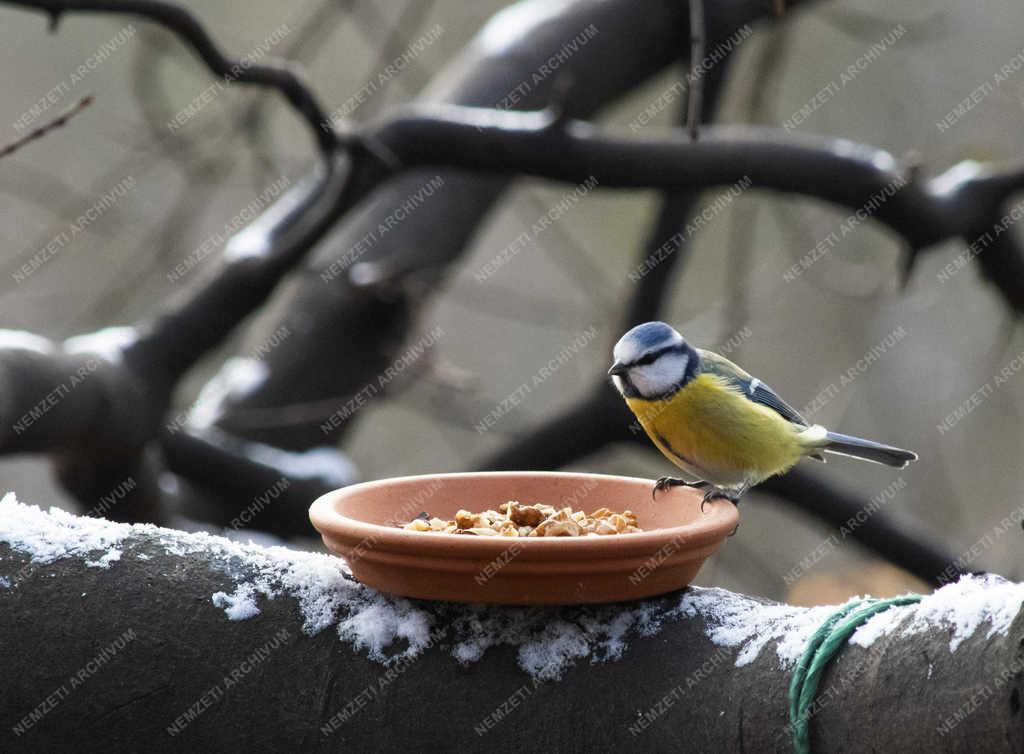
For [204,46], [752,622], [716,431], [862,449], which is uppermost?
[204,46]

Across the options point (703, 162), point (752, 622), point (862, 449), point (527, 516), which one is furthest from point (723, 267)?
point (752, 622)

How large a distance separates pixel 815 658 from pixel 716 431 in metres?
1.03

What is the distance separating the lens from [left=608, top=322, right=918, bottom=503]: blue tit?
2.03 meters

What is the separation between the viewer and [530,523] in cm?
147

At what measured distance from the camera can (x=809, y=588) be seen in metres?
4.45

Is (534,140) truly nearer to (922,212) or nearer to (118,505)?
(922,212)

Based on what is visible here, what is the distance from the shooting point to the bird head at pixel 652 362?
2002mm

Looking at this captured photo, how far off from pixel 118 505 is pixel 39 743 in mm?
1831

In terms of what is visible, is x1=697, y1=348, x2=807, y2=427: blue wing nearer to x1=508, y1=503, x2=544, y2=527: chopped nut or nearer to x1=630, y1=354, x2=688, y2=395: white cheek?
x1=630, y1=354, x2=688, y2=395: white cheek

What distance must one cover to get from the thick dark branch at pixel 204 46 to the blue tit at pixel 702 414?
931 millimetres

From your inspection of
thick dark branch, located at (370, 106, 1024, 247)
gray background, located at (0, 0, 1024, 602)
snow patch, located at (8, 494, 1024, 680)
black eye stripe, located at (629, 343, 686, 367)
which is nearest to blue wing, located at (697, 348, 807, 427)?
black eye stripe, located at (629, 343, 686, 367)

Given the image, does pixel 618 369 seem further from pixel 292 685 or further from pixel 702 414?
pixel 292 685

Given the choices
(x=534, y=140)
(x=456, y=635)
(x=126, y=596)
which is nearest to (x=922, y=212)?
(x=534, y=140)

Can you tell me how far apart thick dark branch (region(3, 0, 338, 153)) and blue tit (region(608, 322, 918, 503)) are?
3.05 feet
